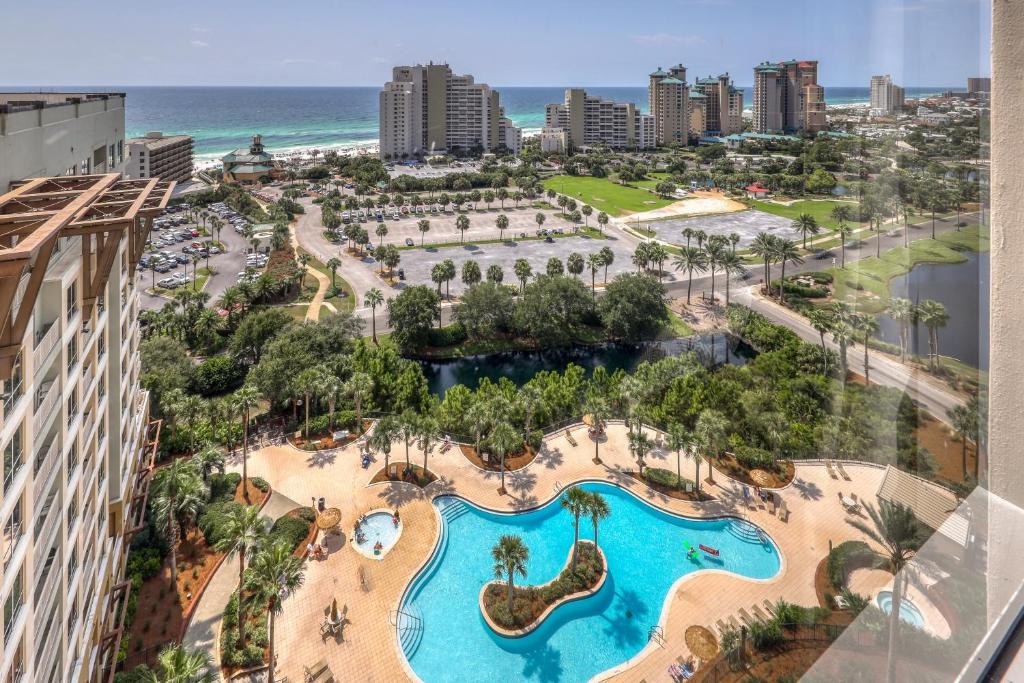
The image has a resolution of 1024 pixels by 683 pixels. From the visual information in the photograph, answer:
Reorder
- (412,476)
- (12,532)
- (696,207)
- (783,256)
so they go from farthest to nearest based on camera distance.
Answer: (696,207)
(783,256)
(412,476)
(12,532)

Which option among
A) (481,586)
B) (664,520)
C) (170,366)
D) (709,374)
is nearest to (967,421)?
(481,586)

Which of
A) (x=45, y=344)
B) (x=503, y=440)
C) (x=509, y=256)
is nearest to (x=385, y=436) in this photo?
(x=503, y=440)

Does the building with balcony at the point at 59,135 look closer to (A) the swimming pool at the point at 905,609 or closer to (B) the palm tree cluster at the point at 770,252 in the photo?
(A) the swimming pool at the point at 905,609

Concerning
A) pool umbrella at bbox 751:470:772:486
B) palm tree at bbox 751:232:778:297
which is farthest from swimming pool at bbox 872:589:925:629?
palm tree at bbox 751:232:778:297

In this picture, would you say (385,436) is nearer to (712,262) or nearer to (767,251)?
(712,262)

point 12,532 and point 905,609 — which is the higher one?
point 905,609

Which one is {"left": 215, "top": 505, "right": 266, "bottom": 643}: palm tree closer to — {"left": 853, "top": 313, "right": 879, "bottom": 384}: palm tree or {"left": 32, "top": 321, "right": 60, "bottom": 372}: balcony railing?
{"left": 32, "top": 321, "right": 60, "bottom": 372}: balcony railing
